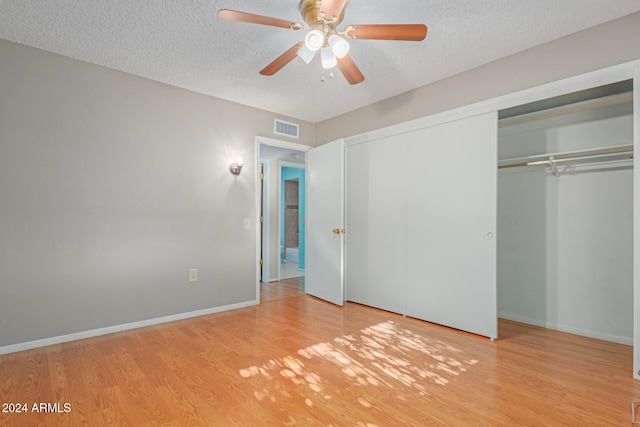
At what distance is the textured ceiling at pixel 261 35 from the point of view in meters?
2.12

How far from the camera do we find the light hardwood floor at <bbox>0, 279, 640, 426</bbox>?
1736mm

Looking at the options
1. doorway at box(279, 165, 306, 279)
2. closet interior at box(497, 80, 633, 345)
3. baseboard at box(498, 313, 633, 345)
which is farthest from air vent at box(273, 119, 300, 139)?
baseboard at box(498, 313, 633, 345)

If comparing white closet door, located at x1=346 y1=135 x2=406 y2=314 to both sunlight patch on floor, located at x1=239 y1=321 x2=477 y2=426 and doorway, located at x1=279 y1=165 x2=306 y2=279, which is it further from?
doorway, located at x1=279 y1=165 x2=306 y2=279

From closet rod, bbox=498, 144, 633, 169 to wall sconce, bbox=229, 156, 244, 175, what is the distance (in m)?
2.77

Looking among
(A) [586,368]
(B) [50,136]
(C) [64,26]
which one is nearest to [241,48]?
(C) [64,26]

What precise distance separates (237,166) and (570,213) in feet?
11.2

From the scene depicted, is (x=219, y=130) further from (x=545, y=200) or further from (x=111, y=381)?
(x=545, y=200)

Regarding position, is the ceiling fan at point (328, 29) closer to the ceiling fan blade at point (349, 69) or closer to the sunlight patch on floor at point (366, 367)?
the ceiling fan blade at point (349, 69)

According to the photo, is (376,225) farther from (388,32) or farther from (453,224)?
(388,32)

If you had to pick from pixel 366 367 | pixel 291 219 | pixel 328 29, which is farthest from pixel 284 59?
pixel 291 219

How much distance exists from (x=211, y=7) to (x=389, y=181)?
7.67ft

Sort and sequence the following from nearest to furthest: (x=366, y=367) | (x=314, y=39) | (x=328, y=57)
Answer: (x=314, y=39), (x=328, y=57), (x=366, y=367)

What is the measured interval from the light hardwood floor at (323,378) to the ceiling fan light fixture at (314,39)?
2.05 m

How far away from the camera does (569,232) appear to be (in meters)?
3.06
